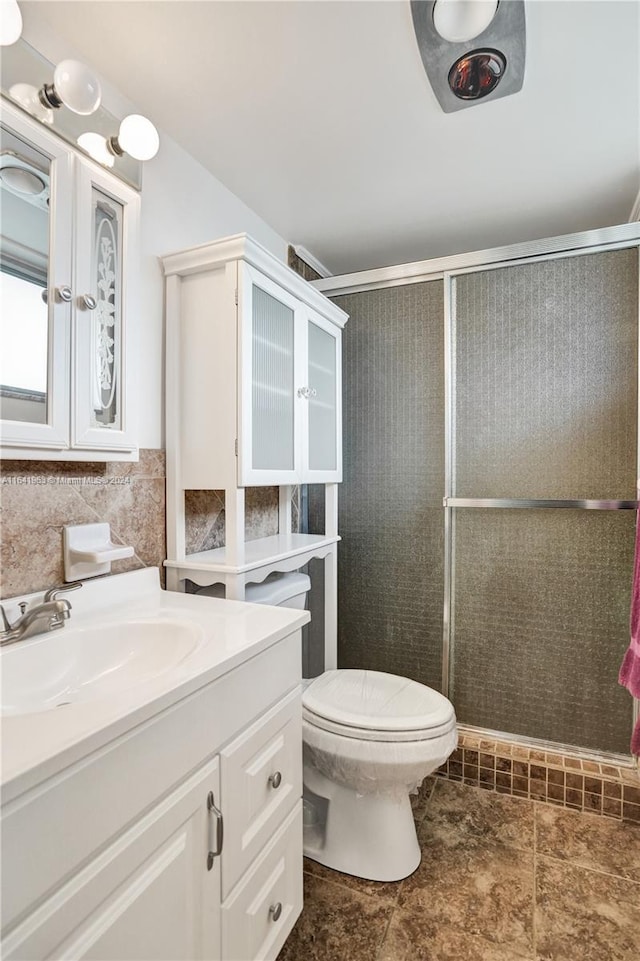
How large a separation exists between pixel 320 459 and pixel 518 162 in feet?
3.99

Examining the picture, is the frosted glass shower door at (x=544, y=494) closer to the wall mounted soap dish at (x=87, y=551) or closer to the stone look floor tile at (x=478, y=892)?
the stone look floor tile at (x=478, y=892)

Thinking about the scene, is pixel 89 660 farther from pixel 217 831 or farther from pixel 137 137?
pixel 137 137

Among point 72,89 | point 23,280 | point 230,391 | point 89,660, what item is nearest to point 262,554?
point 230,391

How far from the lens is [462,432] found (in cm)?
204

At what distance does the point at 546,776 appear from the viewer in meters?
1.79

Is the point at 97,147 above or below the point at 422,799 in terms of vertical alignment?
above

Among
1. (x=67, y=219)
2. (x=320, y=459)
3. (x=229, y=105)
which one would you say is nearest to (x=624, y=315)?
(x=320, y=459)

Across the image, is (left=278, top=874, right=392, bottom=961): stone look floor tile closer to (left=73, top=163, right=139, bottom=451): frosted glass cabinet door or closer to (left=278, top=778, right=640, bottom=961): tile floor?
(left=278, top=778, right=640, bottom=961): tile floor

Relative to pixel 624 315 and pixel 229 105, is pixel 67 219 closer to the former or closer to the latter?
pixel 229 105

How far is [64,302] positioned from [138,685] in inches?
32.8

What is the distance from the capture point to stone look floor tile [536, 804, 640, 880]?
149 centimetres

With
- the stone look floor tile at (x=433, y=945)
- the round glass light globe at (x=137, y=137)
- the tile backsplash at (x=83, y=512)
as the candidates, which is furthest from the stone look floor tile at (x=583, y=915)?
the round glass light globe at (x=137, y=137)

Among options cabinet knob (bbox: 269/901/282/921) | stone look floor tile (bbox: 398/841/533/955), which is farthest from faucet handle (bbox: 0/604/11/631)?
stone look floor tile (bbox: 398/841/533/955)

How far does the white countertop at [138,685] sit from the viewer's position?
1.89ft
